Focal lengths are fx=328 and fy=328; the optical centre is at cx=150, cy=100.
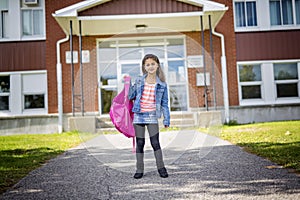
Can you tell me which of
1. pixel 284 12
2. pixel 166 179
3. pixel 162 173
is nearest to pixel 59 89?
pixel 162 173

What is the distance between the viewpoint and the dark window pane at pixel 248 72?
39.8ft

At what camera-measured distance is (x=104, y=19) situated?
947 centimetres

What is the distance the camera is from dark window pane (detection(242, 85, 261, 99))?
1212cm

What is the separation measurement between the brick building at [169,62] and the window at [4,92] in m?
0.03

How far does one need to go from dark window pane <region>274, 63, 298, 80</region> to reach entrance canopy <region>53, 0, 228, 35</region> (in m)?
3.57

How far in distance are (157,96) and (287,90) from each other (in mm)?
9945

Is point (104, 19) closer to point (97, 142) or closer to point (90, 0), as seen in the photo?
point (90, 0)

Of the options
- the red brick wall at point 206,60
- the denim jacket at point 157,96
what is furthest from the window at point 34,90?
the denim jacket at point 157,96

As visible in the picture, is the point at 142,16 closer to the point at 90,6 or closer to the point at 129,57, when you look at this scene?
the point at 129,57

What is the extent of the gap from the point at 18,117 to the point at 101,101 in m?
2.89

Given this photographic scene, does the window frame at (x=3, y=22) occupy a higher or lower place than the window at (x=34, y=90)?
→ higher

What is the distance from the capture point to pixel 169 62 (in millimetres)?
11547

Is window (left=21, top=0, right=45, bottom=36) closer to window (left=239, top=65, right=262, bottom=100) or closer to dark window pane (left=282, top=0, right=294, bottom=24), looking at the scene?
window (left=239, top=65, right=262, bottom=100)

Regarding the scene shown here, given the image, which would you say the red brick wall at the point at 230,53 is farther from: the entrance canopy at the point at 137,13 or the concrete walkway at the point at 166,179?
the concrete walkway at the point at 166,179
